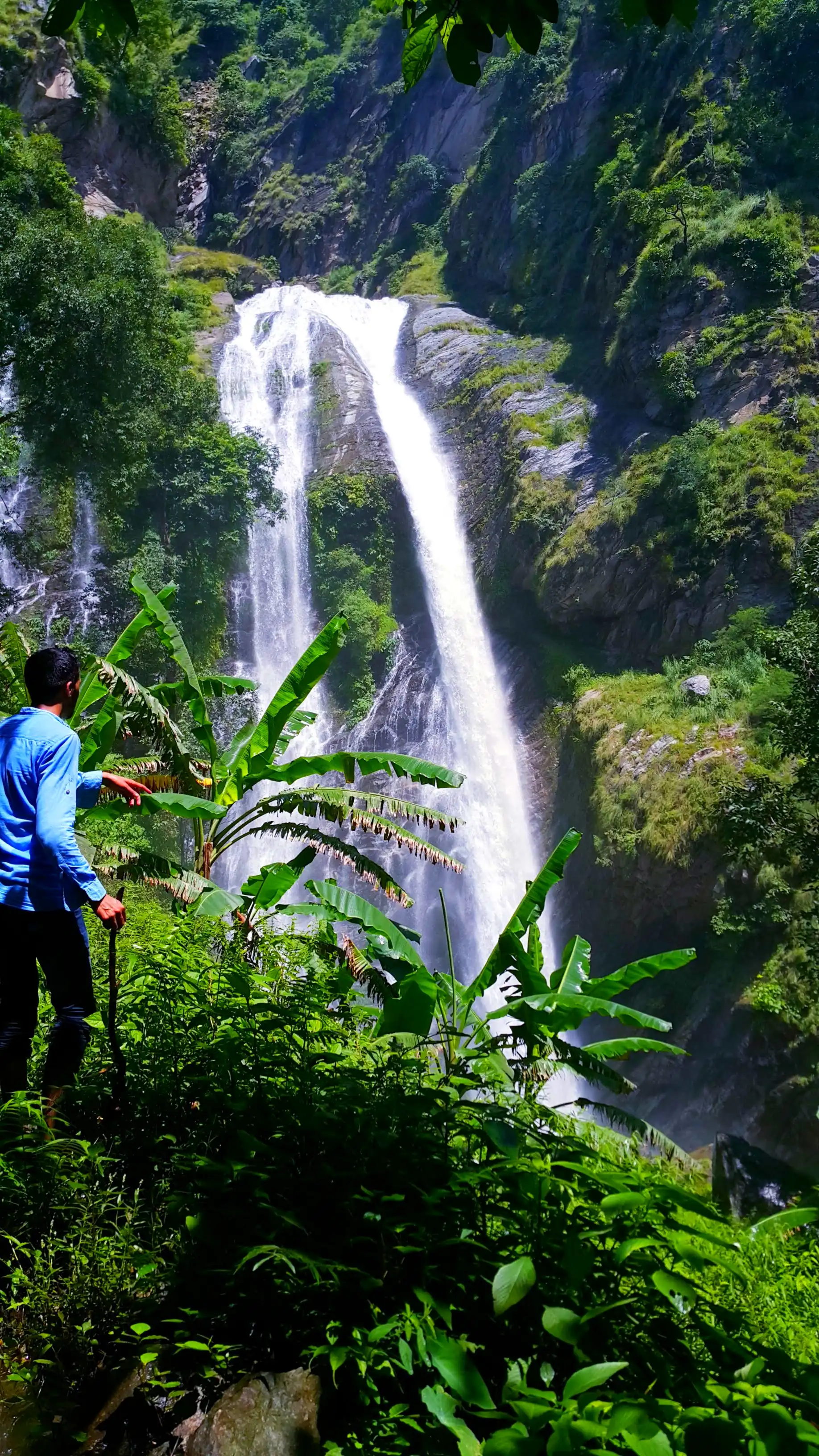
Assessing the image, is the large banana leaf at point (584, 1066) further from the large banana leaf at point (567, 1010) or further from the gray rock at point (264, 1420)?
the gray rock at point (264, 1420)

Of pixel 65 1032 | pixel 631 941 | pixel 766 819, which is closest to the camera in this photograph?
pixel 65 1032

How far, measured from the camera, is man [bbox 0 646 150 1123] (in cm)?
303

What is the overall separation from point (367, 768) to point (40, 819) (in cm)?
357

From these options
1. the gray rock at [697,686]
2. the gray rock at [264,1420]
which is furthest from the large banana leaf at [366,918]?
the gray rock at [697,686]

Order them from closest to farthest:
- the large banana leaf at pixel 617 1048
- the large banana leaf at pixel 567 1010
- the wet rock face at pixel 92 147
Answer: the large banana leaf at pixel 567 1010, the large banana leaf at pixel 617 1048, the wet rock face at pixel 92 147

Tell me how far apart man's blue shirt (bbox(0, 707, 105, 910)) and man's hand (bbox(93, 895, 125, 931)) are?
4cm

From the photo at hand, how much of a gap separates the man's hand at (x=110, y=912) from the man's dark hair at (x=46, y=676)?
785mm

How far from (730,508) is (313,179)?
29.4 m

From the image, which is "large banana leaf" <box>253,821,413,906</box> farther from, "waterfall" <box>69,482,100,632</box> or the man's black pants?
"waterfall" <box>69,482,100,632</box>

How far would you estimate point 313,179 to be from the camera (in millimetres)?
39250

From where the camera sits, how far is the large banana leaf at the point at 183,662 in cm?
708

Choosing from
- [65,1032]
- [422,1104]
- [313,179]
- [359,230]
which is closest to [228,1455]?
[422,1104]

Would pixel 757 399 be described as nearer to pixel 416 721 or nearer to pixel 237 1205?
pixel 416 721

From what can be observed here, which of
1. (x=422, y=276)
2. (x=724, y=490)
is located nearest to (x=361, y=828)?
(x=724, y=490)
